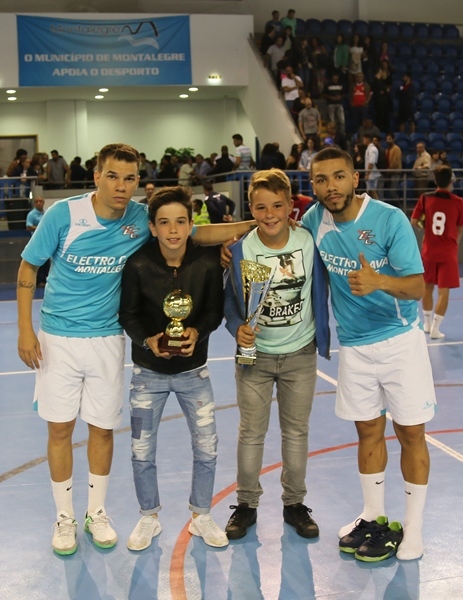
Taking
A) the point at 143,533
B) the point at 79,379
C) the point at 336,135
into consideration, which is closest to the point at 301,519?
→ the point at 143,533

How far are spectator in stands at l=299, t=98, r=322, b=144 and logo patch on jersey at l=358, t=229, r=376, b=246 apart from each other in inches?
620

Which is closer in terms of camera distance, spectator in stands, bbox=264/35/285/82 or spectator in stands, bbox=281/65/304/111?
spectator in stands, bbox=281/65/304/111

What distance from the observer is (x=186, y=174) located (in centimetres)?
2047

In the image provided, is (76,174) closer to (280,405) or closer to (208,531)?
(280,405)

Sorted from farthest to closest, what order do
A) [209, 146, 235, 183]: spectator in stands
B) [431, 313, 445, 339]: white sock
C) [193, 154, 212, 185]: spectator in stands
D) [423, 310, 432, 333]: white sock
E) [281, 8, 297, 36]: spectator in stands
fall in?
1. [281, 8, 297, 36]: spectator in stands
2. [193, 154, 212, 185]: spectator in stands
3. [209, 146, 235, 183]: spectator in stands
4. [423, 310, 432, 333]: white sock
5. [431, 313, 445, 339]: white sock

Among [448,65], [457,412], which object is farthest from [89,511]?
[448,65]

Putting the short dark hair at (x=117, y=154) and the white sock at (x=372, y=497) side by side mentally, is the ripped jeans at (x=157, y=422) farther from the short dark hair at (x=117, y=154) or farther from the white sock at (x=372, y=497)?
the short dark hair at (x=117, y=154)

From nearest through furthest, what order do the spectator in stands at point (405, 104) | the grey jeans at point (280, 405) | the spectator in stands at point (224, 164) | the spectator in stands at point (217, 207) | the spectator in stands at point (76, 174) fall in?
the grey jeans at point (280, 405), the spectator in stands at point (217, 207), the spectator in stands at point (224, 164), the spectator in stands at point (76, 174), the spectator in stands at point (405, 104)

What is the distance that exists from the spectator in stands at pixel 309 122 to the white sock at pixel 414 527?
52.3ft

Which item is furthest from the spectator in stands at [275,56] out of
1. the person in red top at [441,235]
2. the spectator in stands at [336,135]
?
the person in red top at [441,235]

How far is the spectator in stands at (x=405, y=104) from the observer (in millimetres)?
20578

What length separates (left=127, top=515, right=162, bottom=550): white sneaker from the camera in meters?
3.99

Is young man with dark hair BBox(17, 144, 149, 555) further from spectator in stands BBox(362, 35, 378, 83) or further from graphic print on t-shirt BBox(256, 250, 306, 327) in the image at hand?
spectator in stands BBox(362, 35, 378, 83)

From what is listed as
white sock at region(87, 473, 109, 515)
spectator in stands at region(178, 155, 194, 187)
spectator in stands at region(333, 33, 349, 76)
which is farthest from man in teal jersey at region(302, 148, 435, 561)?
spectator in stands at region(333, 33, 349, 76)
